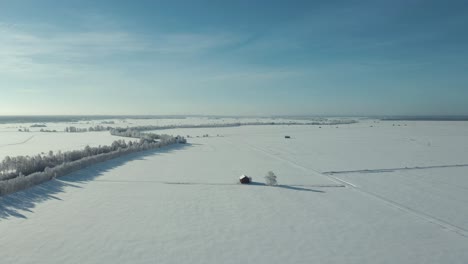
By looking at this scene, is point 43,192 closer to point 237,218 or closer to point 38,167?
point 38,167

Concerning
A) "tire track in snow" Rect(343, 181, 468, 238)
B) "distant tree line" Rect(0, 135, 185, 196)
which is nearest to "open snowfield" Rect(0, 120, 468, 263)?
"tire track in snow" Rect(343, 181, 468, 238)

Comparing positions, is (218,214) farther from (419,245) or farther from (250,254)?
(419,245)

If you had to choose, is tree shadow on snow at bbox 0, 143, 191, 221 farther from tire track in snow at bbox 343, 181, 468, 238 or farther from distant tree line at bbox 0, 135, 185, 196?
tire track in snow at bbox 343, 181, 468, 238

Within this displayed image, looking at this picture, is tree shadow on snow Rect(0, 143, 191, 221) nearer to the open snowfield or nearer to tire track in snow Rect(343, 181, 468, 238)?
the open snowfield

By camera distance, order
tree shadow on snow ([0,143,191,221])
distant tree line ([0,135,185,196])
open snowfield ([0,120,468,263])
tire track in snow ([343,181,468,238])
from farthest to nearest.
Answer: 1. distant tree line ([0,135,185,196])
2. tree shadow on snow ([0,143,191,221])
3. tire track in snow ([343,181,468,238])
4. open snowfield ([0,120,468,263])

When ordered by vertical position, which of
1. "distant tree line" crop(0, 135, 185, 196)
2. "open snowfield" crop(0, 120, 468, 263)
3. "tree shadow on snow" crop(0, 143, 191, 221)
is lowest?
"open snowfield" crop(0, 120, 468, 263)

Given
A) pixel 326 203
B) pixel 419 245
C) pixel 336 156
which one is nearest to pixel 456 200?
pixel 326 203

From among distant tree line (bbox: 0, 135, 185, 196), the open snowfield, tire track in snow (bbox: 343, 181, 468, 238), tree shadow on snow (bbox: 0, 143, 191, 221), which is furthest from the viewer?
distant tree line (bbox: 0, 135, 185, 196)

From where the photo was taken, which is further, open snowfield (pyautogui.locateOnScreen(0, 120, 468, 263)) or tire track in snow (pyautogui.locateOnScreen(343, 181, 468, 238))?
tire track in snow (pyautogui.locateOnScreen(343, 181, 468, 238))

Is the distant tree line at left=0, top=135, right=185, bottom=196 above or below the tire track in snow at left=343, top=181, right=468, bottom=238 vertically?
above
